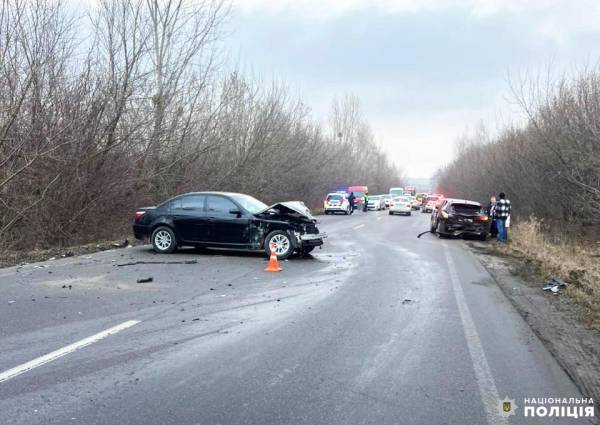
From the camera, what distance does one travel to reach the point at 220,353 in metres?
5.49

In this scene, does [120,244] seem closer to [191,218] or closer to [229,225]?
[191,218]

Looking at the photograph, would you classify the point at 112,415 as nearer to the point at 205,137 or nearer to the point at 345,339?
the point at 345,339

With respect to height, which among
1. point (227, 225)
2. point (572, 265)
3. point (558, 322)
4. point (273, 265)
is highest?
point (227, 225)

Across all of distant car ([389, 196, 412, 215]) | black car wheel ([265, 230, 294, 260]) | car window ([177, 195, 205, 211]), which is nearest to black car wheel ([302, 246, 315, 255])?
black car wheel ([265, 230, 294, 260])

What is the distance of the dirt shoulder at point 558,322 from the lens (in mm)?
5199

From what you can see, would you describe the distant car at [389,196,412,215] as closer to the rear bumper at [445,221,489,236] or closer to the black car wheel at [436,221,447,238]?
the black car wheel at [436,221,447,238]

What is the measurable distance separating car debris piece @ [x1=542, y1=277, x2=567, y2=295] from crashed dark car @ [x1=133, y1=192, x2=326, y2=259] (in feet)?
17.4

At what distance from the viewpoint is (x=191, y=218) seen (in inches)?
530

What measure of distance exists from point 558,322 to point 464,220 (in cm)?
1395

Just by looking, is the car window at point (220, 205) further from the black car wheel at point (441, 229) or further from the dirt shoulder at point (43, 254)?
the black car wheel at point (441, 229)

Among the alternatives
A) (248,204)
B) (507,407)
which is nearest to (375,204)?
(248,204)

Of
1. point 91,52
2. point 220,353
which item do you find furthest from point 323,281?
point 91,52

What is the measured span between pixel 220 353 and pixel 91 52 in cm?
1441

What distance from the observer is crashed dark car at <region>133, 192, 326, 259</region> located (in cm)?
1314
